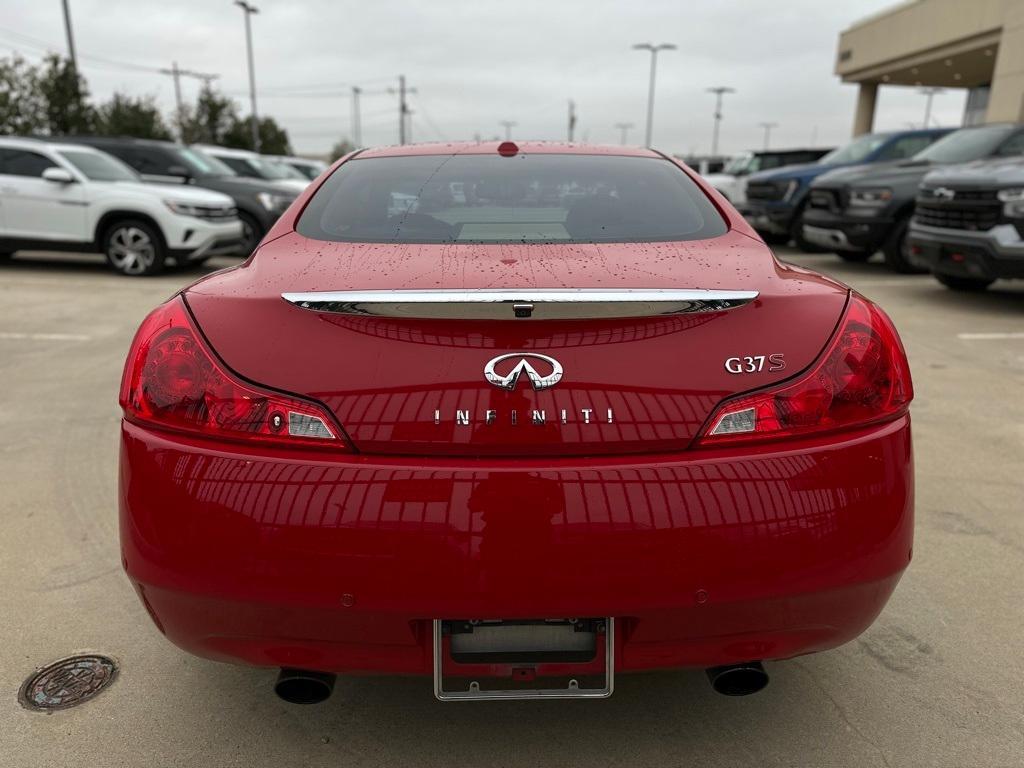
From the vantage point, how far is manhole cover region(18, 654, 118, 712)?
2.18 meters

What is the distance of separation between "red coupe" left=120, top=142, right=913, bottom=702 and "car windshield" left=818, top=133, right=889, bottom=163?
1221 cm

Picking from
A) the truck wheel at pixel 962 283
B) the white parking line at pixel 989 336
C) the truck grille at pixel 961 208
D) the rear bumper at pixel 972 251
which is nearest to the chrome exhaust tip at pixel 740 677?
the white parking line at pixel 989 336

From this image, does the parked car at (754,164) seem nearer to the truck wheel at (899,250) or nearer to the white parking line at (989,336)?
the truck wheel at (899,250)

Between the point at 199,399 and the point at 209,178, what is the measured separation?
11.5 metres

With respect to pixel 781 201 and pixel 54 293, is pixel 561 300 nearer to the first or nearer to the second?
pixel 54 293

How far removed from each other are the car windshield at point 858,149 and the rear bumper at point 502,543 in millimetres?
12309

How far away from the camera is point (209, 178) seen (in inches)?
478

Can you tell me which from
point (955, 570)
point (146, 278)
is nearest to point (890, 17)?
point (146, 278)

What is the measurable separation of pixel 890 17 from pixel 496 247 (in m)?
35.1

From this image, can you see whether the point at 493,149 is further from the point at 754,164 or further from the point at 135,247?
the point at 754,164

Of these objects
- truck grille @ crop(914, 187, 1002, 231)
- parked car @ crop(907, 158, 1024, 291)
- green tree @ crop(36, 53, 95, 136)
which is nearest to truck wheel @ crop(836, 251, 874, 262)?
parked car @ crop(907, 158, 1024, 291)

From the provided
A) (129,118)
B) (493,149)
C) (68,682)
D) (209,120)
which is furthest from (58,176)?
(209,120)

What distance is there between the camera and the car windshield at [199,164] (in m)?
12.2

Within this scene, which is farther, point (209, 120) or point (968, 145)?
point (209, 120)
